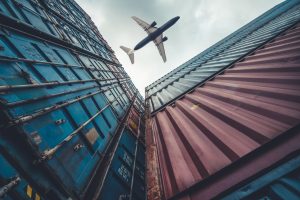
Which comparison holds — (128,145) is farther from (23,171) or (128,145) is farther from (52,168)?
(23,171)

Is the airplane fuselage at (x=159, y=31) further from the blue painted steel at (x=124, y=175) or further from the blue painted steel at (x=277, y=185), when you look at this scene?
the blue painted steel at (x=277, y=185)

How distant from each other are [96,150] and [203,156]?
7.64ft

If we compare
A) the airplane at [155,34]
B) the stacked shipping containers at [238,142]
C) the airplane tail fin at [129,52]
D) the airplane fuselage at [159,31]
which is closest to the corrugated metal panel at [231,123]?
the stacked shipping containers at [238,142]

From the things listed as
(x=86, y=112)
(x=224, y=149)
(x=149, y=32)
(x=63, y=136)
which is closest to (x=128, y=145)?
(x=86, y=112)

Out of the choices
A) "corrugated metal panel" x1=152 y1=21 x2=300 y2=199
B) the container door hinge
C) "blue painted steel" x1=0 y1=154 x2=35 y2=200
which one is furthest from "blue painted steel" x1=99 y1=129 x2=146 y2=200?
the container door hinge

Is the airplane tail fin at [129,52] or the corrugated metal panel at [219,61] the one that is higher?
the airplane tail fin at [129,52]

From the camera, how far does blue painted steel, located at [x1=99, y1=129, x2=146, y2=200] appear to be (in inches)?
166

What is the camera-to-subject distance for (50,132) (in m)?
3.54

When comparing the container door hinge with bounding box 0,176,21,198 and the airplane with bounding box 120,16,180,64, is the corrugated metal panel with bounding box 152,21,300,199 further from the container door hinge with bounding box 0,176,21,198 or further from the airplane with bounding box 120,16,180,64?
the airplane with bounding box 120,16,180,64

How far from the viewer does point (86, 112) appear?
5355 mm

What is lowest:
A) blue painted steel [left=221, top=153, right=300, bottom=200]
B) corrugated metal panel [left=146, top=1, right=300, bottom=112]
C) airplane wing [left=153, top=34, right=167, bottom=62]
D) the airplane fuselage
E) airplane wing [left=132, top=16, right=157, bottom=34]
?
blue painted steel [left=221, top=153, right=300, bottom=200]

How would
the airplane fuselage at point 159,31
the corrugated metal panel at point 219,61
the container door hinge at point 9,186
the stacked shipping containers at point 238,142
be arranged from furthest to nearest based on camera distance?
the airplane fuselage at point 159,31 < the corrugated metal panel at point 219,61 < the stacked shipping containers at point 238,142 < the container door hinge at point 9,186

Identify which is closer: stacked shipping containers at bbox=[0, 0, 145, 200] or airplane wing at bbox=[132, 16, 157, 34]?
stacked shipping containers at bbox=[0, 0, 145, 200]

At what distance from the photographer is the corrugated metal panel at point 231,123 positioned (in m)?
3.54
